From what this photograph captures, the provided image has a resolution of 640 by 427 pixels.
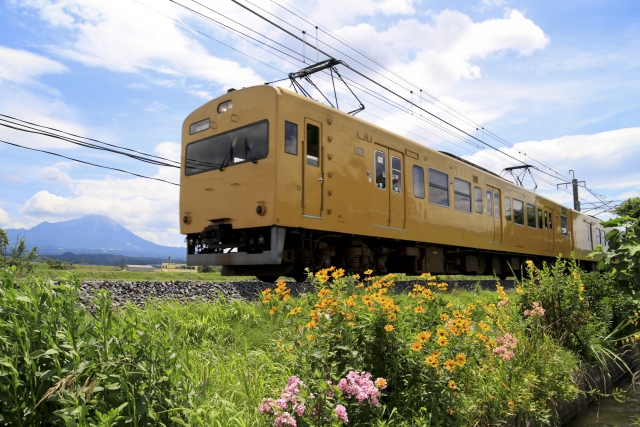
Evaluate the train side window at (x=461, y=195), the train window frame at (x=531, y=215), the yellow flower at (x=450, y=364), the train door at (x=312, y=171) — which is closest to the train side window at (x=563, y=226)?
the train window frame at (x=531, y=215)

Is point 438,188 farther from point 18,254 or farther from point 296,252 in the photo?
point 18,254

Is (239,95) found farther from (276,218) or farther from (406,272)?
(406,272)

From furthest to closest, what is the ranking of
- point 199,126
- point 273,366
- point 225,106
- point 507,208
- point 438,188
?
1. point 507,208
2. point 438,188
3. point 199,126
4. point 225,106
5. point 273,366

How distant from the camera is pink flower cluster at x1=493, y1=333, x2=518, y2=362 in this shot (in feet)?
11.2

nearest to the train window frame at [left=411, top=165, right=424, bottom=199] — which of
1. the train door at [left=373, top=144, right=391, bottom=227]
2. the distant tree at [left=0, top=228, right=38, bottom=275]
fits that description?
the train door at [left=373, top=144, right=391, bottom=227]

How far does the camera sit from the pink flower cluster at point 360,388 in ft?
7.66

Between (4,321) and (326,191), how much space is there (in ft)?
19.1

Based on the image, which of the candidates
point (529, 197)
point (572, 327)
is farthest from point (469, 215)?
point (572, 327)

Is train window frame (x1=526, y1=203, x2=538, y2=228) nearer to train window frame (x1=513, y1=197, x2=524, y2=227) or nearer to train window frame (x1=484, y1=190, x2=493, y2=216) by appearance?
train window frame (x1=513, y1=197, x2=524, y2=227)

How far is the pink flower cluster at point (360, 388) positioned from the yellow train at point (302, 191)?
13.0ft

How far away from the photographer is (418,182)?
996cm

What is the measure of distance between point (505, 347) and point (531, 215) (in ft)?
44.5

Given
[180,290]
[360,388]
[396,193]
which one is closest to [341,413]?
[360,388]

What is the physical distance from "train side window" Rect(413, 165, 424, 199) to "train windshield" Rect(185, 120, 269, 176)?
148 inches
